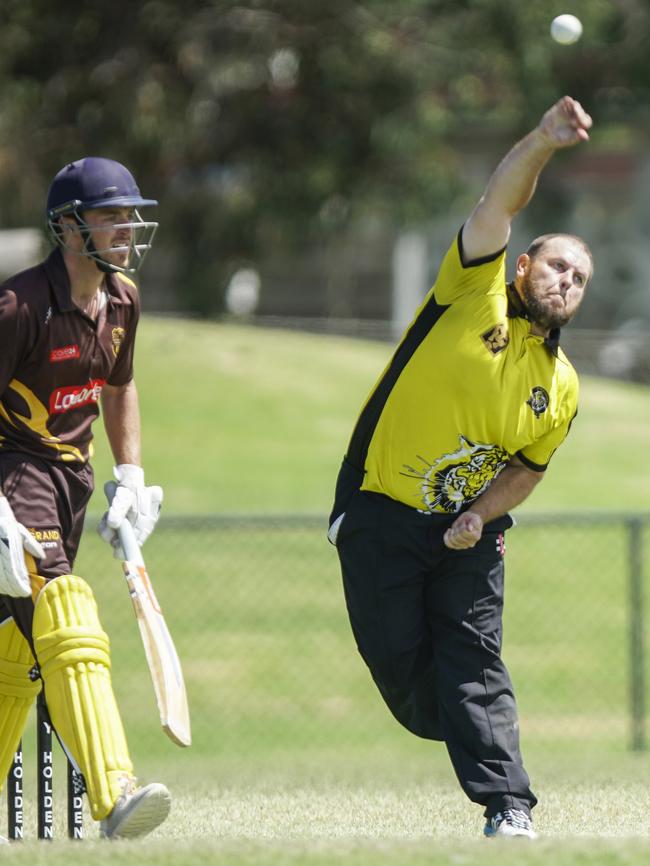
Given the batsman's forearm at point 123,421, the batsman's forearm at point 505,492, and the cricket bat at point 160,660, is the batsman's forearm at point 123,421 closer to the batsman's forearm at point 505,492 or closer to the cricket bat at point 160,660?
the cricket bat at point 160,660

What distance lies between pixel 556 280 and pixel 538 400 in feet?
1.32

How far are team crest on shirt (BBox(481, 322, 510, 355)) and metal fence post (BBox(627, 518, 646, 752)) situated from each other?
186 inches

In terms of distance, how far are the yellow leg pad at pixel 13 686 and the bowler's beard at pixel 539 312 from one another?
2.02 meters

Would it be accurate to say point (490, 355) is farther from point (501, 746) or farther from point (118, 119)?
point (118, 119)

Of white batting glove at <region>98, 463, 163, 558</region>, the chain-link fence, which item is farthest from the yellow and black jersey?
the chain-link fence

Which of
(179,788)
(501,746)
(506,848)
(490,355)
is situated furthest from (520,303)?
(179,788)

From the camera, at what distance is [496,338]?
5062 millimetres

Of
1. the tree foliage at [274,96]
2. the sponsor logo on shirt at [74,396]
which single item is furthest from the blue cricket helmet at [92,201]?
the tree foliage at [274,96]

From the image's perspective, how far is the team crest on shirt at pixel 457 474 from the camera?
5.17m

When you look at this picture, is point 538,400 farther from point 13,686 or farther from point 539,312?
point 13,686

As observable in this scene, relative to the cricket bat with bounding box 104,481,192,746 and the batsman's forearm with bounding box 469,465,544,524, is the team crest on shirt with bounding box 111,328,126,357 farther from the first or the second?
the batsman's forearm with bounding box 469,465,544,524

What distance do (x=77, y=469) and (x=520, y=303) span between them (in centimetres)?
160

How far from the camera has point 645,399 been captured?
18547mm

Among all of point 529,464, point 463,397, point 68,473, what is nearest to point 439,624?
point 529,464
